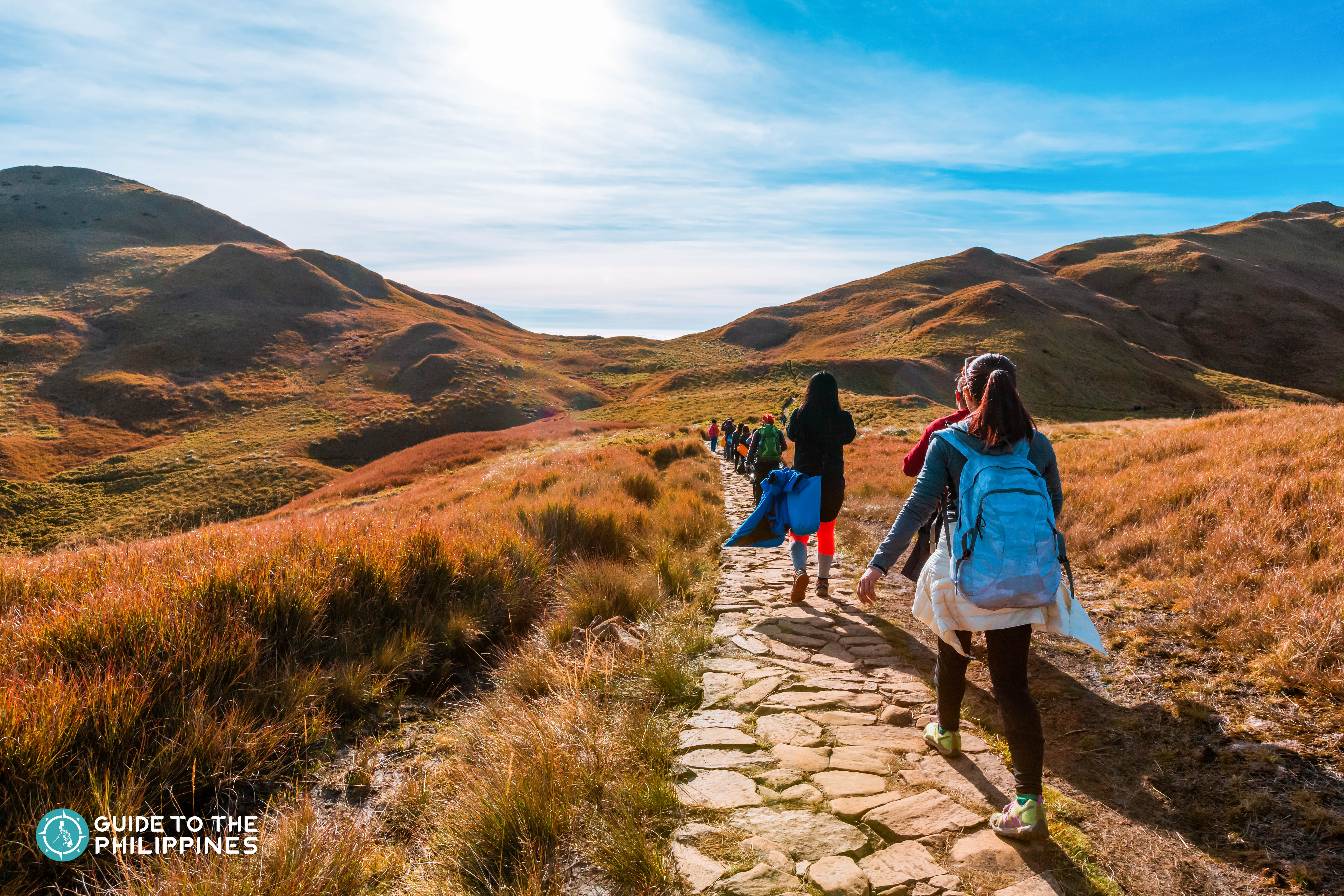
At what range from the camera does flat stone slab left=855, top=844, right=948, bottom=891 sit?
2197 millimetres

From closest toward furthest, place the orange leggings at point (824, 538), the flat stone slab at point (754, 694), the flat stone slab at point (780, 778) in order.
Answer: the flat stone slab at point (780, 778), the flat stone slab at point (754, 694), the orange leggings at point (824, 538)

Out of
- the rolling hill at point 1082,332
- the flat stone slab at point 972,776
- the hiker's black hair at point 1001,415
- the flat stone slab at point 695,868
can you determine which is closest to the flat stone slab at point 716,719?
the flat stone slab at point 972,776

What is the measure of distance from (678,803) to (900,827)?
99cm

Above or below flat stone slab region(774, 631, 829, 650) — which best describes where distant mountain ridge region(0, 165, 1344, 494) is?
above

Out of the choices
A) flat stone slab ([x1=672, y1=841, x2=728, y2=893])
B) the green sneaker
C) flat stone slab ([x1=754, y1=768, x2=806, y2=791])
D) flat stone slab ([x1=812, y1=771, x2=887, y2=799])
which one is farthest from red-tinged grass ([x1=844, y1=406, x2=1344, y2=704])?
flat stone slab ([x1=672, y1=841, x2=728, y2=893])

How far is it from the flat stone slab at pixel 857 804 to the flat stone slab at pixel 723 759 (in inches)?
18.6

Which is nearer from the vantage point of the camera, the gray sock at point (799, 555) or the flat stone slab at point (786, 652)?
the flat stone slab at point (786, 652)

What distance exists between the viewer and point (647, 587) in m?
5.94

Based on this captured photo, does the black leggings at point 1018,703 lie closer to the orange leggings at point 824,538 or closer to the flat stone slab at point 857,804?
the flat stone slab at point 857,804

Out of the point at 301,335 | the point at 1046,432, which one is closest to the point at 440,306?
the point at 301,335

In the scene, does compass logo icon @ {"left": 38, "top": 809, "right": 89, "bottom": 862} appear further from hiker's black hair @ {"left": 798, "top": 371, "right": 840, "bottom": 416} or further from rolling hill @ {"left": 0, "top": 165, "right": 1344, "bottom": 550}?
hiker's black hair @ {"left": 798, "top": 371, "right": 840, "bottom": 416}

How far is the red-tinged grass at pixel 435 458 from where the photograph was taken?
94.2 feet

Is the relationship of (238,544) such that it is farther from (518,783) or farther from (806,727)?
(806,727)

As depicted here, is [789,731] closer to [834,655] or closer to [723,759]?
[723,759]
